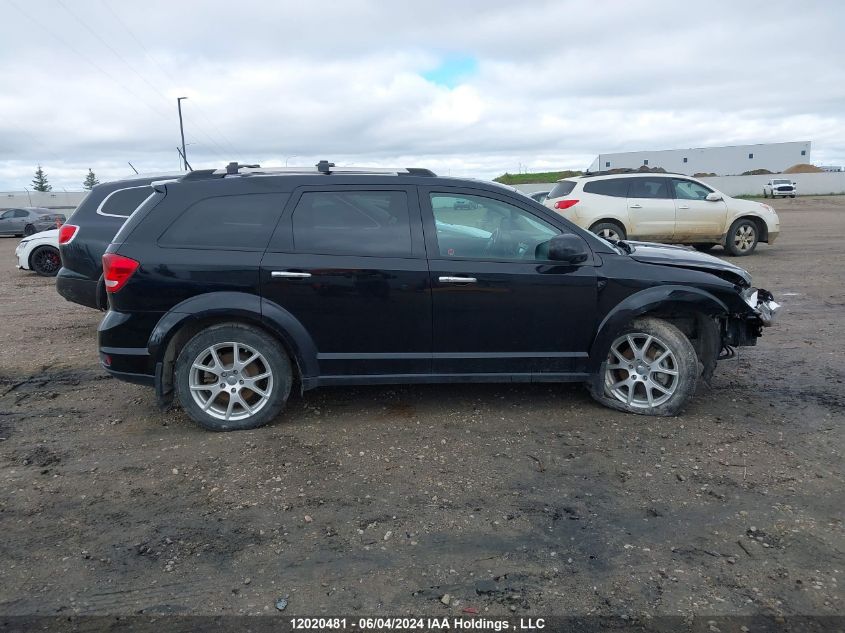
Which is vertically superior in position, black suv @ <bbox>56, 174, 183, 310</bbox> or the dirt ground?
black suv @ <bbox>56, 174, 183, 310</bbox>

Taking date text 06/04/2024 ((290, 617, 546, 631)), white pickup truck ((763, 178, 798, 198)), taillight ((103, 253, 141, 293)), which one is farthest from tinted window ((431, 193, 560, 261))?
white pickup truck ((763, 178, 798, 198))

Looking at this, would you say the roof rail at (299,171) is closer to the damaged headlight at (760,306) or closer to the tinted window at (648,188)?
the damaged headlight at (760,306)

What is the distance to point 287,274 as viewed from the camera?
181 inches

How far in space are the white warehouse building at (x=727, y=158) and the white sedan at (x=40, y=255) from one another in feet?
247

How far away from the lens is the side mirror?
464 centimetres

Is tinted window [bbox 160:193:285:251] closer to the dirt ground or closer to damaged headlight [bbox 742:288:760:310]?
the dirt ground

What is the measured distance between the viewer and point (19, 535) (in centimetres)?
342

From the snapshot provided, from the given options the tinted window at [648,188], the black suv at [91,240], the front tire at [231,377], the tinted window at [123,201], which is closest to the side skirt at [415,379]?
the front tire at [231,377]

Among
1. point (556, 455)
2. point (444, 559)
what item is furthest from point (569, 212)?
point (444, 559)

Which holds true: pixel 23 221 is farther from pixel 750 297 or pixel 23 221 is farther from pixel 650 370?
pixel 750 297

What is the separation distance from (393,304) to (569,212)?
987 centimetres

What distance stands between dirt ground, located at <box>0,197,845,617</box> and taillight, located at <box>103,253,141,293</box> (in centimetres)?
108

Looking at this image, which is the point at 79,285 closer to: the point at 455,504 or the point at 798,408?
the point at 455,504

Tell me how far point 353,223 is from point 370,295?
543 millimetres
